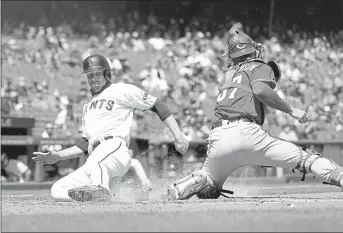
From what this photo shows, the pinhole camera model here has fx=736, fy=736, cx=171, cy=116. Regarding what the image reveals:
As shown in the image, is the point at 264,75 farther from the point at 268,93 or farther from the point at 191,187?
the point at 191,187

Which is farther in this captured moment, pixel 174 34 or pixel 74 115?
pixel 174 34

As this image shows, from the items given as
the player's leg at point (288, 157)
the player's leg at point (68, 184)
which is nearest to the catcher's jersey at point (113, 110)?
the player's leg at point (68, 184)

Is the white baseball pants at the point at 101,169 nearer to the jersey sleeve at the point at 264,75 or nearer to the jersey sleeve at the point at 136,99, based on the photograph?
the jersey sleeve at the point at 136,99

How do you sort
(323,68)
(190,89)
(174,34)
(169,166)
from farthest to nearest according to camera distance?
(174,34) → (323,68) → (190,89) → (169,166)

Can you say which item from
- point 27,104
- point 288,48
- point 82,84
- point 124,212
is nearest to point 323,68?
point 288,48

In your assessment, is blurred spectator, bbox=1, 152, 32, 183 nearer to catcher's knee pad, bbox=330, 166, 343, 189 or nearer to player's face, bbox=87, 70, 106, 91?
player's face, bbox=87, 70, 106, 91

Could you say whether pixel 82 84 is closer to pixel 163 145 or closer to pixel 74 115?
pixel 74 115

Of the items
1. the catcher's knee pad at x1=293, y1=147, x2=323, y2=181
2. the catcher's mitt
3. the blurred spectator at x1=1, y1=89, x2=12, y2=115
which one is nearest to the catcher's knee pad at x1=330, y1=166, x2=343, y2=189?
the catcher's knee pad at x1=293, y1=147, x2=323, y2=181
